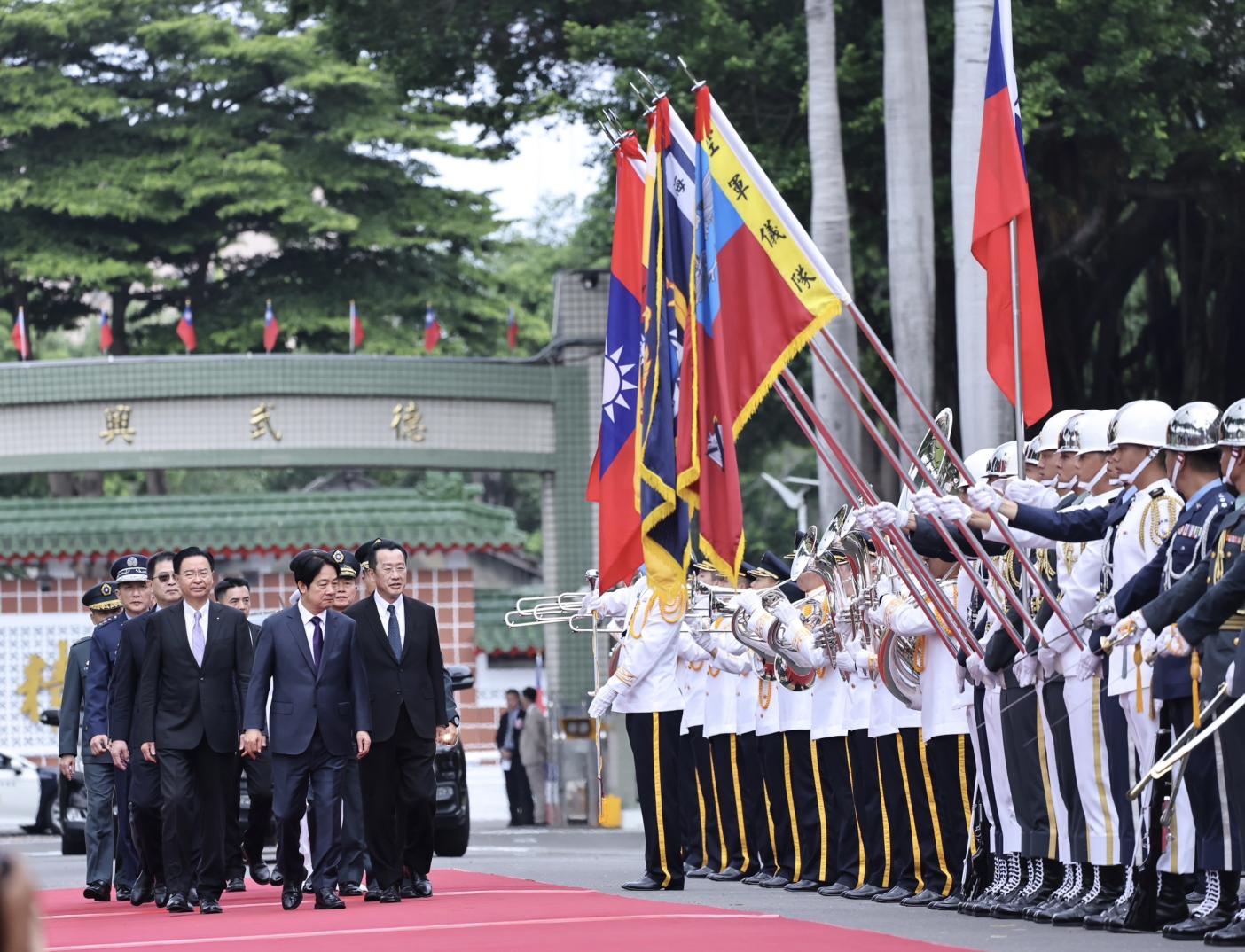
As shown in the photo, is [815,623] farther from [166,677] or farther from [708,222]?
[166,677]

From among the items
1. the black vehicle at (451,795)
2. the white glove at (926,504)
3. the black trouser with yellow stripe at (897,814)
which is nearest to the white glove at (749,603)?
the black trouser with yellow stripe at (897,814)

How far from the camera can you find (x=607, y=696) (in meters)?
11.9

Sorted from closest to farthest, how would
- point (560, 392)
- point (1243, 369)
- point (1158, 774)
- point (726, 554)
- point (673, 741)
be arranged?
Answer: point (1158, 774), point (726, 554), point (673, 741), point (1243, 369), point (560, 392)

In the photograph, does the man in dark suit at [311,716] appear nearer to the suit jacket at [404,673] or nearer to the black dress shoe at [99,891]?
the suit jacket at [404,673]

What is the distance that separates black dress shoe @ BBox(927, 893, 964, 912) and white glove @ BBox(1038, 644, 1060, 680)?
4.35 feet

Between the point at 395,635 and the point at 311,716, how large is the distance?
0.68 metres

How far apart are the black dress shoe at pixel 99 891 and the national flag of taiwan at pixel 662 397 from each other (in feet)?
12.6

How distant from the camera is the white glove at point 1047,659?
9945 mm

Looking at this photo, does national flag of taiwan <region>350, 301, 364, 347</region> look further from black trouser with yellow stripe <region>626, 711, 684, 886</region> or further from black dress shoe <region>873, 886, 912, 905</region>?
black dress shoe <region>873, 886, 912, 905</region>

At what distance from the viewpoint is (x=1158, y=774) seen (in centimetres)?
845

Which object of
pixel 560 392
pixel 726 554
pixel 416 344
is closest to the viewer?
pixel 726 554

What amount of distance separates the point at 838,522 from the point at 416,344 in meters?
23.7

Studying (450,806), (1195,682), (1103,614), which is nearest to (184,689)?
(1103,614)

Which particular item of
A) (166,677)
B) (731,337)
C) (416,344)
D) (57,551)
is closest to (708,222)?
(731,337)
